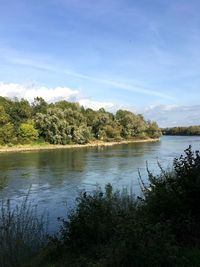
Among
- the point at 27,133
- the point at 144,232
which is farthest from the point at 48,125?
the point at 144,232

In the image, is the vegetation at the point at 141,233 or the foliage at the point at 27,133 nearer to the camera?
the vegetation at the point at 141,233

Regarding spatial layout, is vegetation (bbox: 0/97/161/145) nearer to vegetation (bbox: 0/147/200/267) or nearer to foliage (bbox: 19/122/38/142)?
foliage (bbox: 19/122/38/142)

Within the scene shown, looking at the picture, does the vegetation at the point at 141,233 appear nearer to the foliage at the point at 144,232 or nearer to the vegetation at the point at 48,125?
the foliage at the point at 144,232

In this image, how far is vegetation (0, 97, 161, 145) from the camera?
297 feet

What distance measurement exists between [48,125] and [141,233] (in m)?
86.3

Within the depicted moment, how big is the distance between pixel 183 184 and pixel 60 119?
3379 inches

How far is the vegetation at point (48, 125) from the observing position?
297ft

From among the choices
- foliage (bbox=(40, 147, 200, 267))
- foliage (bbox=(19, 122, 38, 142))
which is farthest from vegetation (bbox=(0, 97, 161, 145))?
foliage (bbox=(40, 147, 200, 267))

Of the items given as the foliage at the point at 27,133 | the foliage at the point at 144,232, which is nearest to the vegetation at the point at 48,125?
the foliage at the point at 27,133

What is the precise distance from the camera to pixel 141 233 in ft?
21.7

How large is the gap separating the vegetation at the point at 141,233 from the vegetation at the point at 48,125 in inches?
3152

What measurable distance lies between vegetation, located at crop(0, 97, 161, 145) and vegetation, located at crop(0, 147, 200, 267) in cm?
8006

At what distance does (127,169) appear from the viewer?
40.7 meters

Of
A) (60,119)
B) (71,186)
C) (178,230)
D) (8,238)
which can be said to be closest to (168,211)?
(178,230)
